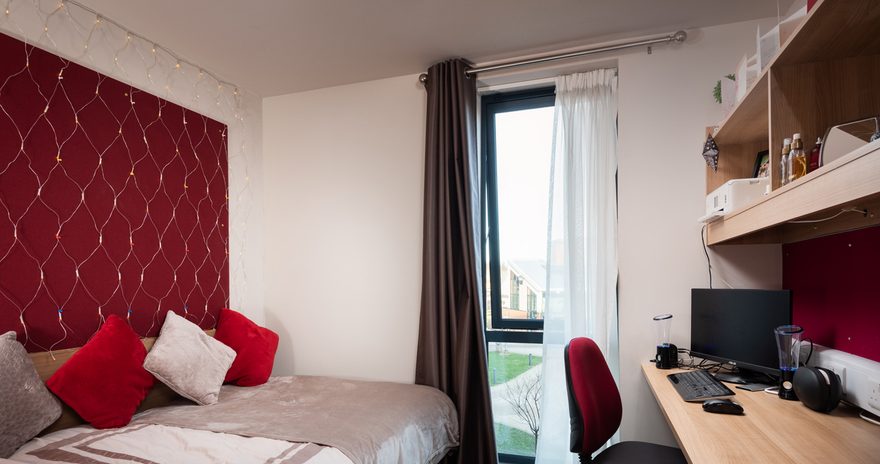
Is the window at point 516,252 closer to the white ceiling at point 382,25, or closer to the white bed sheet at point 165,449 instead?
the white ceiling at point 382,25

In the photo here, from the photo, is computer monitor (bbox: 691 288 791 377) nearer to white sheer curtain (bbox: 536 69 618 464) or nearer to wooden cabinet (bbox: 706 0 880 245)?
wooden cabinet (bbox: 706 0 880 245)

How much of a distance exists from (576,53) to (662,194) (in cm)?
97

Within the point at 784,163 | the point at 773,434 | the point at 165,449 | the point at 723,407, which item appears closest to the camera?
the point at 773,434

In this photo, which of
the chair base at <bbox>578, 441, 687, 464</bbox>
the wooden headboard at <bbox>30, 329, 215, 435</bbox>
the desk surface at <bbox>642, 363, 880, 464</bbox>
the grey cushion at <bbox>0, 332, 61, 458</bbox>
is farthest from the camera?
the wooden headboard at <bbox>30, 329, 215, 435</bbox>

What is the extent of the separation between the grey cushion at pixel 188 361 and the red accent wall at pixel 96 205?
173 millimetres

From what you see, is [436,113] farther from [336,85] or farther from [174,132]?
[174,132]

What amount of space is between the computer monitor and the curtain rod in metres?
1.38

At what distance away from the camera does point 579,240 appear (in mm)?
3023

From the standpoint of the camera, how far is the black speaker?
1643mm

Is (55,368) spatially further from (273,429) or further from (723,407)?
(723,407)

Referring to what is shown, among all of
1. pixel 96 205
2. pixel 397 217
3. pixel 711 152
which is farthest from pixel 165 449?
pixel 711 152

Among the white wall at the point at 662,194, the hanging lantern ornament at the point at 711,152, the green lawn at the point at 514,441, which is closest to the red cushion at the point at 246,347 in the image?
the green lawn at the point at 514,441

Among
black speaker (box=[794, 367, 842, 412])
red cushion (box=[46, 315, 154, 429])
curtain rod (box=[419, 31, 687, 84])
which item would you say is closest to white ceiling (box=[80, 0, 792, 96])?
curtain rod (box=[419, 31, 687, 84])

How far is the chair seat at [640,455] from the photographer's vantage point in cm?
199
